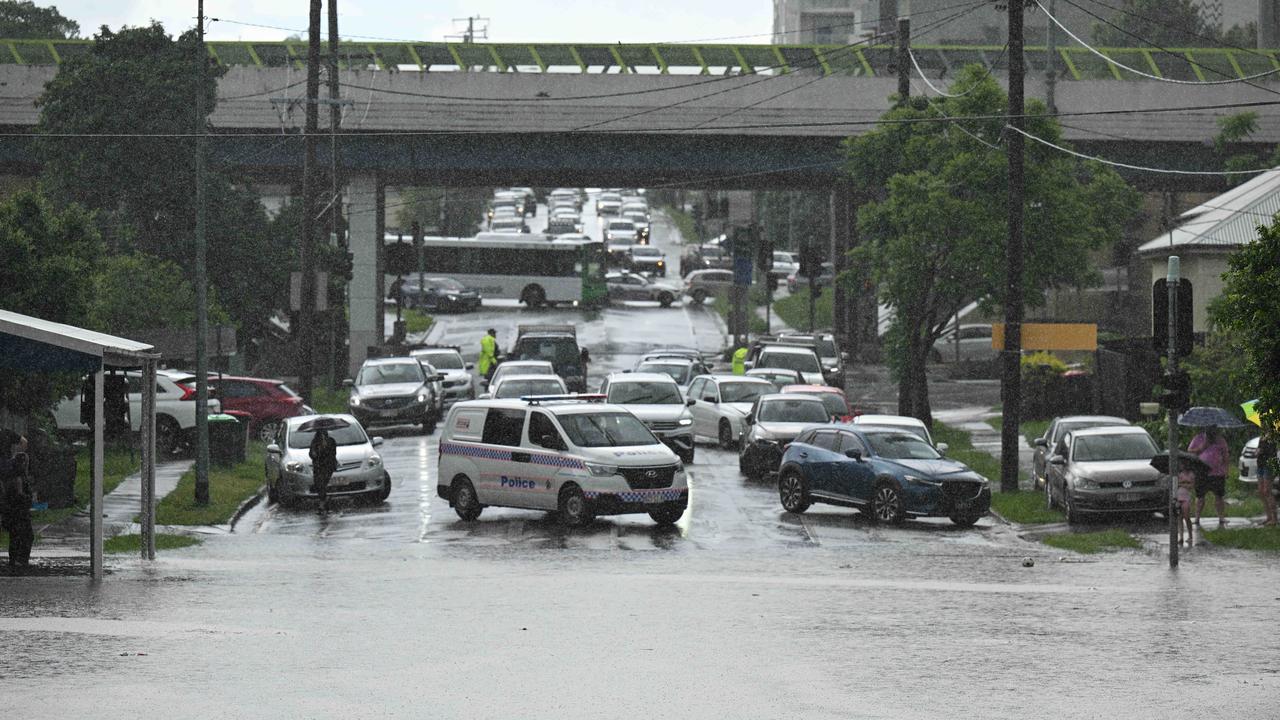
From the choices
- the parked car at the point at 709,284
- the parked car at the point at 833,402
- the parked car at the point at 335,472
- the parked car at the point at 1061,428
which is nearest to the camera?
the parked car at the point at 335,472

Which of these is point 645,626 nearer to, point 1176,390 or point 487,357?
point 1176,390

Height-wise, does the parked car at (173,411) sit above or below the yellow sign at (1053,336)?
below

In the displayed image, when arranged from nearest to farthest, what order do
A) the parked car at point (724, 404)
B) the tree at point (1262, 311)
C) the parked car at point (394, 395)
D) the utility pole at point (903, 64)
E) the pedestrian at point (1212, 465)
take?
the tree at point (1262, 311) → the pedestrian at point (1212, 465) → the parked car at point (724, 404) → the parked car at point (394, 395) → the utility pole at point (903, 64)

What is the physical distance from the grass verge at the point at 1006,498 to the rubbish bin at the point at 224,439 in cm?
1417

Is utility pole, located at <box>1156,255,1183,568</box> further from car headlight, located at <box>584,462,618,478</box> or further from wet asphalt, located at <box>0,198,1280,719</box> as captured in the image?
car headlight, located at <box>584,462,618,478</box>

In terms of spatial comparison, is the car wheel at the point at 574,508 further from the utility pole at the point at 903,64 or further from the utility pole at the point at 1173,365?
the utility pole at the point at 903,64

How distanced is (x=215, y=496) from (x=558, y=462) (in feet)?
24.4

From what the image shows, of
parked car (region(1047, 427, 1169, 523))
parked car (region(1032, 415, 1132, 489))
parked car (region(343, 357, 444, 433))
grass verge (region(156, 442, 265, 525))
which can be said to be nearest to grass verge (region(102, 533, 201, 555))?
grass verge (region(156, 442, 265, 525))

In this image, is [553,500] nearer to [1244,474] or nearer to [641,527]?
[641,527]

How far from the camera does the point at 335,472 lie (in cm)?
2861

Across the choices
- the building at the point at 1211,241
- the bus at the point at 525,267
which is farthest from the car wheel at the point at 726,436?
the bus at the point at 525,267

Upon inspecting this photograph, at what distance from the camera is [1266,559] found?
22219 millimetres

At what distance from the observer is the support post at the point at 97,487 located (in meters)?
18.9

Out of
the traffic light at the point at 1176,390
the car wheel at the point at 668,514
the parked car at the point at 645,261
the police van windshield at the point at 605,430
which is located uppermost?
the parked car at the point at 645,261
